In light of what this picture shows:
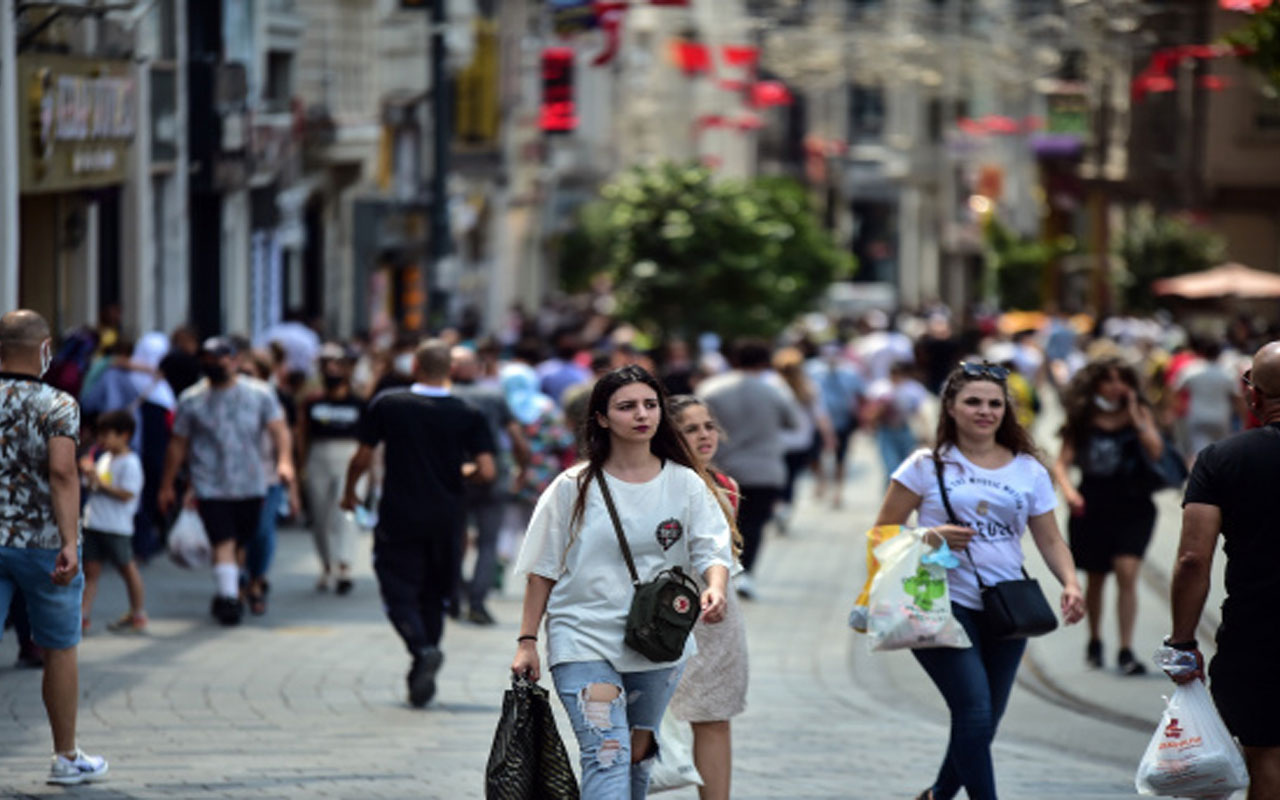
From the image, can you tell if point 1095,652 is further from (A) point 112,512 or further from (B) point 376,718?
(A) point 112,512

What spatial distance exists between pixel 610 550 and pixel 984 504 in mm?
1696

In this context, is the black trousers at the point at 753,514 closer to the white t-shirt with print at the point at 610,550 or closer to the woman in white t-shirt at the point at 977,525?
the woman in white t-shirt at the point at 977,525

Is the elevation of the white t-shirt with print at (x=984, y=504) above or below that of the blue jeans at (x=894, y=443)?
above

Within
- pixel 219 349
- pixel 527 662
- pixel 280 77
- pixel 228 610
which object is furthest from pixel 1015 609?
pixel 280 77

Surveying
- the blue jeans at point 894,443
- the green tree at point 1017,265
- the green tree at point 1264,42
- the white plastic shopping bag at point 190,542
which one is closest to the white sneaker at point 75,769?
the white plastic shopping bag at point 190,542

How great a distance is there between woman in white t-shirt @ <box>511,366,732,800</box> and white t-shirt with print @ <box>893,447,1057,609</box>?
4.03 ft

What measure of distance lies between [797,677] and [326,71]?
70.0 ft

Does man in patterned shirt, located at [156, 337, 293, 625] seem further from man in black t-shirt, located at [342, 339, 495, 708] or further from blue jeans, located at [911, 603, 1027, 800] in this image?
blue jeans, located at [911, 603, 1027, 800]

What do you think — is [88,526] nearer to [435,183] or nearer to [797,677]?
[797,677]

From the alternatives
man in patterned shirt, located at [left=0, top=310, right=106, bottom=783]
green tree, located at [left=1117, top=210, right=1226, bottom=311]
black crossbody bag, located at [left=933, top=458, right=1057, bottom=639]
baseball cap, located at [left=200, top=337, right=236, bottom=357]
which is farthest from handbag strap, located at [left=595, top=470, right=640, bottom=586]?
green tree, located at [left=1117, top=210, right=1226, bottom=311]

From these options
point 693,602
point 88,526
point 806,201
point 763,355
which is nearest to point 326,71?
→ point 806,201

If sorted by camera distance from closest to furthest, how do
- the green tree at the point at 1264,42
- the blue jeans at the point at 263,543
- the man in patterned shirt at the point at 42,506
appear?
the man in patterned shirt at the point at 42,506
the green tree at the point at 1264,42
the blue jeans at the point at 263,543

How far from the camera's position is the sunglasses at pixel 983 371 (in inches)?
334

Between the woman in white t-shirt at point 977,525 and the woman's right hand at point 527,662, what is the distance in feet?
5.41
